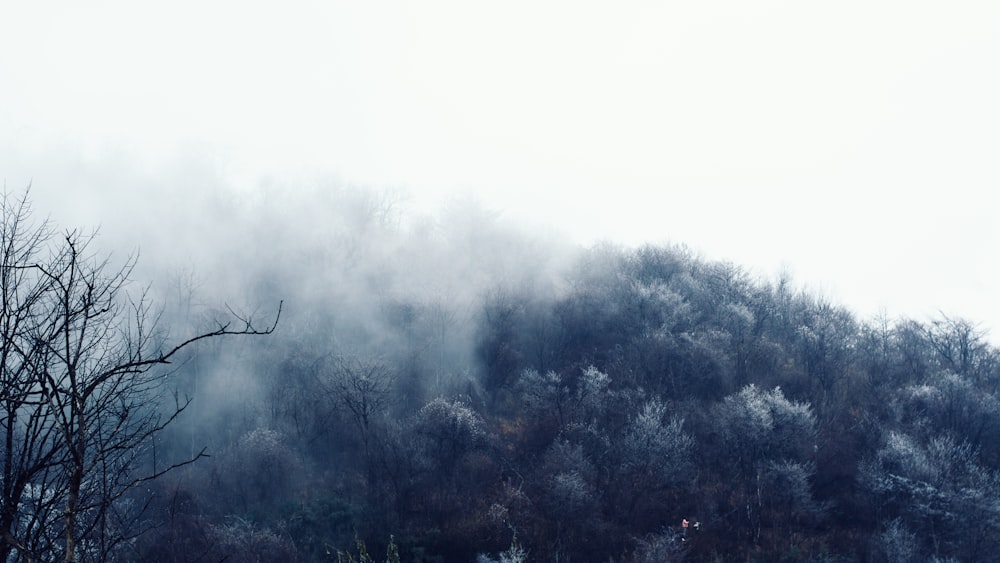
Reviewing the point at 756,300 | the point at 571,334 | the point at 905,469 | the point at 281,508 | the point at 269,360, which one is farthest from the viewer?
the point at 756,300

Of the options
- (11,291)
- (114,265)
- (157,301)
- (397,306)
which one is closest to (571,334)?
(397,306)

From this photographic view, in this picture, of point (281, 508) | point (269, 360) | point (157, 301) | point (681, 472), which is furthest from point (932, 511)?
point (157, 301)

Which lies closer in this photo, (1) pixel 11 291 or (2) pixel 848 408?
(1) pixel 11 291

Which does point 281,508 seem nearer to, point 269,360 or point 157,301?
point 269,360

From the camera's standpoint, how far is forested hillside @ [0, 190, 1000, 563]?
35.8 meters

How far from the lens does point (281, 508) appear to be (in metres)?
39.4

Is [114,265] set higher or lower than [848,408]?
higher

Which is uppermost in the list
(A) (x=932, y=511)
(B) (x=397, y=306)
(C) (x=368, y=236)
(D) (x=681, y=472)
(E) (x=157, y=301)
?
(C) (x=368, y=236)

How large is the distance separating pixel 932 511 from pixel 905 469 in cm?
349

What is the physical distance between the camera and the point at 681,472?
40.4 meters

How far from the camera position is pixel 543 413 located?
48375 millimetres

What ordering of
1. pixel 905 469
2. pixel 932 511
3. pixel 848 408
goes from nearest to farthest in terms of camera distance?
pixel 932 511
pixel 905 469
pixel 848 408

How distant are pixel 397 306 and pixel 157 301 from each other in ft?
72.8

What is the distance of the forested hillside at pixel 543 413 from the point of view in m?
35.8
